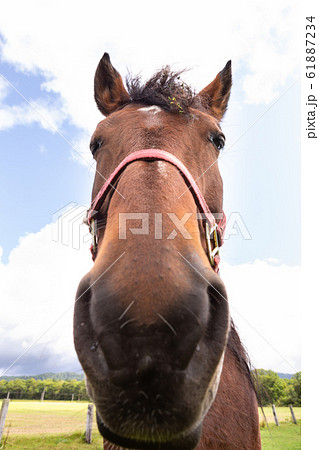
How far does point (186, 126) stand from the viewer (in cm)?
294

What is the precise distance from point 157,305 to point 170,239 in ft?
1.39

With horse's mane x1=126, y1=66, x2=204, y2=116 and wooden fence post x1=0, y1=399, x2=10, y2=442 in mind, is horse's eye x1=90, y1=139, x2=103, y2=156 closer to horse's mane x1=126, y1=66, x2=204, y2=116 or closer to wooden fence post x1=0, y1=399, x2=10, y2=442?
horse's mane x1=126, y1=66, x2=204, y2=116

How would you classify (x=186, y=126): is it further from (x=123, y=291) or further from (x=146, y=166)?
(x=123, y=291)

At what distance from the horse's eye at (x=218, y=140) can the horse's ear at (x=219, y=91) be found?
2.94 feet

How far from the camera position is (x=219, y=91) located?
4191 mm

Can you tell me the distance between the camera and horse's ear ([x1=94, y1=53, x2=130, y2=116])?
3923 millimetres

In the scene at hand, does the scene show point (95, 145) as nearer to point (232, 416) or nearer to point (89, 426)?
point (232, 416)

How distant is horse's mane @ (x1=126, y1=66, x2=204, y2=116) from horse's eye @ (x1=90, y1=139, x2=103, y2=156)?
723 millimetres

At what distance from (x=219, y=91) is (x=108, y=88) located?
1604 millimetres

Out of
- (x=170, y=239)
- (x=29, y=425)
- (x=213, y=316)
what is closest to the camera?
(x=213, y=316)

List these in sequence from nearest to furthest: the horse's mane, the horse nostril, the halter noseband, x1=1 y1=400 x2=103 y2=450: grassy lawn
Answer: the horse nostril → the halter noseband → the horse's mane → x1=1 y1=400 x2=103 y2=450: grassy lawn

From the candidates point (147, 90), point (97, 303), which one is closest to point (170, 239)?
point (97, 303)

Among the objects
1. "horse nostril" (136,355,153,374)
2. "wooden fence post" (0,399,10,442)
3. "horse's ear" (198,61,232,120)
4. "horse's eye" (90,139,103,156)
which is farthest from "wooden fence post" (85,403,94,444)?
"horse nostril" (136,355,153,374)

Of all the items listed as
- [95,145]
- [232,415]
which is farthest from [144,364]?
[95,145]
